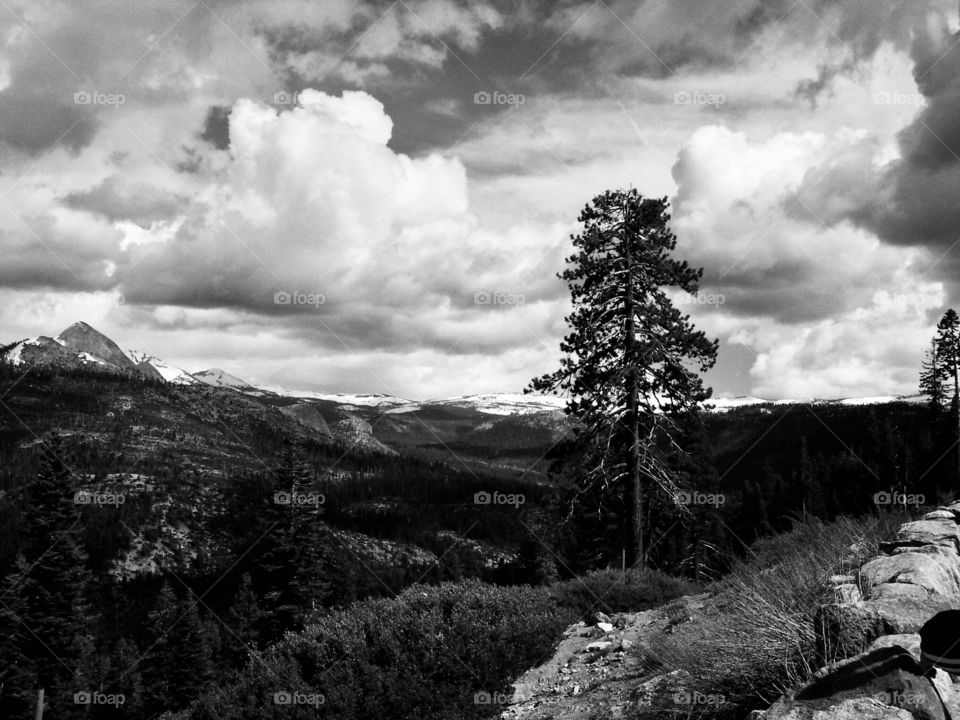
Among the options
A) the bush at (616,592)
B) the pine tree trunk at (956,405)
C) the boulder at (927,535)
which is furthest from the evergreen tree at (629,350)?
the pine tree trunk at (956,405)

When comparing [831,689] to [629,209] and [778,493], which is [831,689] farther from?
[778,493]

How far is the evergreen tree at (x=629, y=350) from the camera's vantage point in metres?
20.3

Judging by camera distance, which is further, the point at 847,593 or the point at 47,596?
the point at 47,596

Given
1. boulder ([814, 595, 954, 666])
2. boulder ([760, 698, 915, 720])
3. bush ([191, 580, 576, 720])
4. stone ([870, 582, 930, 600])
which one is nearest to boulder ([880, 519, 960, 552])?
stone ([870, 582, 930, 600])

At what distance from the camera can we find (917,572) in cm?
578

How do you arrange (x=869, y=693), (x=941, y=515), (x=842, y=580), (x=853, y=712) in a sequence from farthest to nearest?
(x=941, y=515), (x=842, y=580), (x=869, y=693), (x=853, y=712)

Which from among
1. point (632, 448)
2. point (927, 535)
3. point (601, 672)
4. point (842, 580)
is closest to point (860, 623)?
point (842, 580)

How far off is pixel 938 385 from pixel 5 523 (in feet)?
740

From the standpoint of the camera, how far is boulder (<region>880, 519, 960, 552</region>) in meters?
7.30

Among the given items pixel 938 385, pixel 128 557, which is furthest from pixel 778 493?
pixel 128 557

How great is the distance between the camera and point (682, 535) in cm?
4562

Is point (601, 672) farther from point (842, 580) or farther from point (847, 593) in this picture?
point (847, 593)

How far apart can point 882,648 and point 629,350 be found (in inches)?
643

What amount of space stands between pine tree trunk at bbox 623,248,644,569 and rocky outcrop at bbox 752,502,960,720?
44.4 ft
